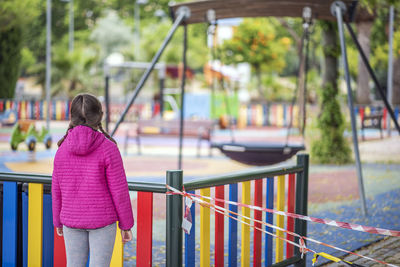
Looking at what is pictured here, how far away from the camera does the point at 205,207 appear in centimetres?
406

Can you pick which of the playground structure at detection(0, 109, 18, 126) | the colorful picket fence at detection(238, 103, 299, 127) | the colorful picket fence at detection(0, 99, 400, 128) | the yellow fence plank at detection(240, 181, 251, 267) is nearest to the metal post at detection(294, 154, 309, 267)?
the yellow fence plank at detection(240, 181, 251, 267)

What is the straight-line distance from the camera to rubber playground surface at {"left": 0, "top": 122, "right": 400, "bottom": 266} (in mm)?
6484

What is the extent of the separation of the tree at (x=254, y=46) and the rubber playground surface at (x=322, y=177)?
58.2 ft

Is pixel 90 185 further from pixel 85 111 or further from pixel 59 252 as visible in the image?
pixel 59 252

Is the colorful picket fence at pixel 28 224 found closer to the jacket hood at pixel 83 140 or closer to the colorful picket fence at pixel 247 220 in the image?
the jacket hood at pixel 83 140

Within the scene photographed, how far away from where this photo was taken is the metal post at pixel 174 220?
374 cm

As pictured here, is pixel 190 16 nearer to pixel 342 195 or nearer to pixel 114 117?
pixel 342 195

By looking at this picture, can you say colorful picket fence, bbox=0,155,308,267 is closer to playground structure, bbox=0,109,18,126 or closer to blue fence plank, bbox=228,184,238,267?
blue fence plank, bbox=228,184,238,267

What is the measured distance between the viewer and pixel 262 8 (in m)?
8.65

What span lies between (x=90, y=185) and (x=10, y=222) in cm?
111

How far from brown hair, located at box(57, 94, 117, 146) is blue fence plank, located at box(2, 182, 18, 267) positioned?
3.41 feet

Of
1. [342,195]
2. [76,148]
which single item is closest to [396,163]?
[342,195]

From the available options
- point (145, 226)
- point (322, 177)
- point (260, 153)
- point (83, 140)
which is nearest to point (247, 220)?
point (145, 226)

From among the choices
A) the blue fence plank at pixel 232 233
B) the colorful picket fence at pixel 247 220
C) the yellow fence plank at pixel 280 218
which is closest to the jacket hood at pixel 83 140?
the colorful picket fence at pixel 247 220
